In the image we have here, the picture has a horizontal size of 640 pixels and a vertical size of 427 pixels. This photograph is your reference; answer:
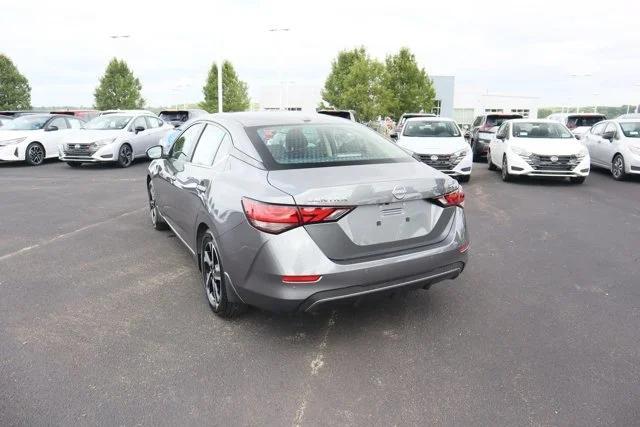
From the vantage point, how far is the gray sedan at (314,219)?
316 centimetres

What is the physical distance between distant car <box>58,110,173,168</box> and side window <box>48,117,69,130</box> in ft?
5.45

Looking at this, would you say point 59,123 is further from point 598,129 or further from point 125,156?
point 598,129

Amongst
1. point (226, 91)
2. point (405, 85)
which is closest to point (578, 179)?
point (405, 85)

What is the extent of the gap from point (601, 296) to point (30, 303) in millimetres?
4967

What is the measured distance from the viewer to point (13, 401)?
2.89 metres

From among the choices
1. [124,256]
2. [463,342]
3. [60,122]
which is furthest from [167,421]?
[60,122]

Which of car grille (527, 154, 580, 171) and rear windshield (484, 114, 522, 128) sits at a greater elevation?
rear windshield (484, 114, 522, 128)

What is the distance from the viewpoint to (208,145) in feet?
14.6

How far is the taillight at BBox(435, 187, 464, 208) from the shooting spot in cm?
359

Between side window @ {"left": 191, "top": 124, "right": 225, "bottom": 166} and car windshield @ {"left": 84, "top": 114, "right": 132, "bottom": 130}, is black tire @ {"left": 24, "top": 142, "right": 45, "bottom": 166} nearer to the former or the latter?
car windshield @ {"left": 84, "top": 114, "right": 132, "bottom": 130}

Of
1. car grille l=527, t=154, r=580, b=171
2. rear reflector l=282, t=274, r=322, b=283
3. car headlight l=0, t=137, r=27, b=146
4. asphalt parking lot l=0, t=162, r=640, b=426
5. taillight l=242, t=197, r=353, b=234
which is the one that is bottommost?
Result: asphalt parking lot l=0, t=162, r=640, b=426

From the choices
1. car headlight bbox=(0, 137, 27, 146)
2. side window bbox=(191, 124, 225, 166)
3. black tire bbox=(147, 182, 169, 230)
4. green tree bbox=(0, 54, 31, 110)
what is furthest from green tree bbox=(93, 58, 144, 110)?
side window bbox=(191, 124, 225, 166)

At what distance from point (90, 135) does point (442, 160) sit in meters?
10.1

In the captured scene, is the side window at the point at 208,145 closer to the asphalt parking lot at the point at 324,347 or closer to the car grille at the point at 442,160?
the asphalt parking lot at the point at 324,347
